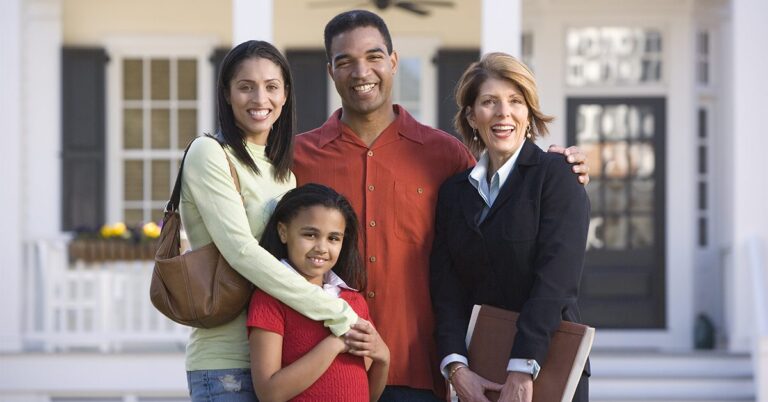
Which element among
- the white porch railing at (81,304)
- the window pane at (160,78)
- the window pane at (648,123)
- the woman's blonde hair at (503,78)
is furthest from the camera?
the window pane at (160,78)

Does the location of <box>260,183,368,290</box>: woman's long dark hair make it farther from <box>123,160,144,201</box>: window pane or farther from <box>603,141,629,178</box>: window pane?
<box>123,160,144,201</box>: window pane

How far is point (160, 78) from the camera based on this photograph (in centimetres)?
977

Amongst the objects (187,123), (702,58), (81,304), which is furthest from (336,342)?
(702,58)

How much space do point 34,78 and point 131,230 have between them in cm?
161

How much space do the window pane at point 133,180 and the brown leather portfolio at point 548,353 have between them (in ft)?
22.4

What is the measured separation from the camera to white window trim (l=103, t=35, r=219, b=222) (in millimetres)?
9672

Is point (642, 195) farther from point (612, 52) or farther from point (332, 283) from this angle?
point (332, 283)

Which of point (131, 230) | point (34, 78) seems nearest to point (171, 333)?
point (131, 230)

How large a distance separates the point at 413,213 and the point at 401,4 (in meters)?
6.05

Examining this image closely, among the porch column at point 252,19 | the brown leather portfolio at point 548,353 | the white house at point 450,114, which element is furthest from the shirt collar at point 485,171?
the white house at point 450,114

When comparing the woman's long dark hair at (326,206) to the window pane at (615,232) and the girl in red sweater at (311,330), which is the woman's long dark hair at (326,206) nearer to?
the girl in red sweater at (311,330)


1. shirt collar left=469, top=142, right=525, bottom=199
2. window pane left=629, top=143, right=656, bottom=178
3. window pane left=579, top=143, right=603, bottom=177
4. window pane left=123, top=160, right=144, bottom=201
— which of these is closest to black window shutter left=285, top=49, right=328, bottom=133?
window pane left=123, top=160, right=144, bottom=201

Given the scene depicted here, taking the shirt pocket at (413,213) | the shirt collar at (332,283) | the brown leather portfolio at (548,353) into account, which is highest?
the shirt pocket at (413,213)

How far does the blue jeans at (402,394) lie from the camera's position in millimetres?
3455
